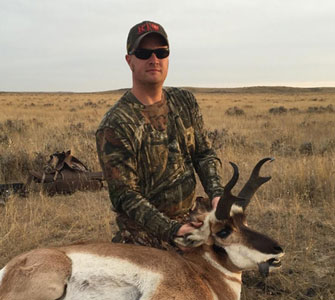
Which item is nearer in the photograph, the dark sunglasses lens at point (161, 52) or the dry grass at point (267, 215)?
the dark sunglasses lens at point (161, 52)

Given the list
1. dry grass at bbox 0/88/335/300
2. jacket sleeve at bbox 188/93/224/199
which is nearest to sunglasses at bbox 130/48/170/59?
jacket sleeve at bbox 188/93/224/199

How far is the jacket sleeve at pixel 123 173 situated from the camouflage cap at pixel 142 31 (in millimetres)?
887

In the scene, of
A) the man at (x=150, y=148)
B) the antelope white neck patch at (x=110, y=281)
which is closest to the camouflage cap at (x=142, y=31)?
the man at (x=150, y=148)

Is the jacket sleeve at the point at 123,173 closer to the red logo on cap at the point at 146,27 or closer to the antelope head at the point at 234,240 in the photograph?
the antelope head at the point at 234,240

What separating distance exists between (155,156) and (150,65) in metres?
0.95

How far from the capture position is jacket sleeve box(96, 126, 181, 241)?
363cm

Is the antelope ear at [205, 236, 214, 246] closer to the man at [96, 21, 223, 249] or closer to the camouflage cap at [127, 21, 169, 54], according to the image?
the man at [96, 21, 223, 249]

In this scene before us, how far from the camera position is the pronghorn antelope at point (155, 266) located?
285 centimetres

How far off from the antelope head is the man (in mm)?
457

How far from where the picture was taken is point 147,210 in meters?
3.58

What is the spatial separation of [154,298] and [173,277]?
240 mm

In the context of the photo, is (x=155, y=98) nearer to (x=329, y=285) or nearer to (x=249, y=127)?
(x=329, y=285)

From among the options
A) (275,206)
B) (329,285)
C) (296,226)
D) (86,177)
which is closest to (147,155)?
(329,285)

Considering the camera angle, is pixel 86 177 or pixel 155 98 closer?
pixel 155 98
